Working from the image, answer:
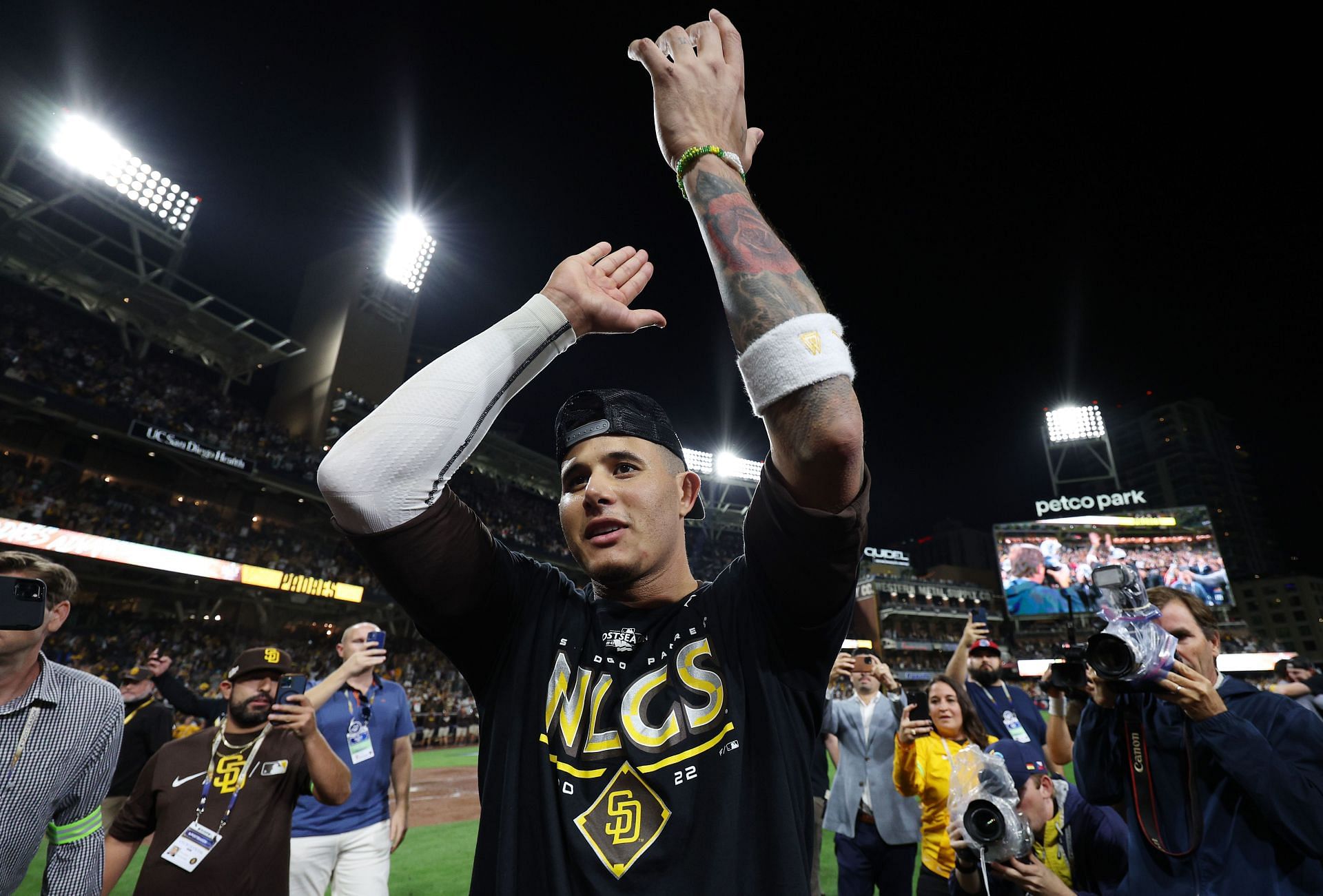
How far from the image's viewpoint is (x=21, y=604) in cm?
291

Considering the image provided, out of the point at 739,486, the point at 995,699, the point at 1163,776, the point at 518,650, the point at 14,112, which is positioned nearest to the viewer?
the point at 518,650

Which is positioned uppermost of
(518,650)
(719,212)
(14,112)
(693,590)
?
(14,112)

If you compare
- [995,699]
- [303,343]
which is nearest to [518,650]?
[995,699]

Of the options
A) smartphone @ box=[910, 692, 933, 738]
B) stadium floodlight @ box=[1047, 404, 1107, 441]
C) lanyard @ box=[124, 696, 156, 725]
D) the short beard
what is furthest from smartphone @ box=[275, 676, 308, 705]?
stadium floodlight @ box=[1047, 404, 1107, 441]

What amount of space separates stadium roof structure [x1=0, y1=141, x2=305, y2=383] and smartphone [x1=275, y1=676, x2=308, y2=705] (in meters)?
29.0

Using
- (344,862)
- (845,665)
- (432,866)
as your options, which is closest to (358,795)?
(344,862)

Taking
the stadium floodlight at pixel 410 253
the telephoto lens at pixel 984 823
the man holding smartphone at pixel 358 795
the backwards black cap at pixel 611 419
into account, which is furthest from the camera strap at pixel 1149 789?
the stadium floodlight at pixel 410 253

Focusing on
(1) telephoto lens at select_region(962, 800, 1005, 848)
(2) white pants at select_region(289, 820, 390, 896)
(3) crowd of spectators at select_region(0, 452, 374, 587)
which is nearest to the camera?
(1) telephoto lens at select_region(962, 800, 1005, 848)

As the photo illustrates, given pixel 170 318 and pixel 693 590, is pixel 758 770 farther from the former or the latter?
pixel 170 318

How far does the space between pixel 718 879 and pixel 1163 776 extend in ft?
9.71

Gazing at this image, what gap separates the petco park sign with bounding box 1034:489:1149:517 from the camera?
41.9 meters

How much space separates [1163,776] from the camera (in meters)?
3.10

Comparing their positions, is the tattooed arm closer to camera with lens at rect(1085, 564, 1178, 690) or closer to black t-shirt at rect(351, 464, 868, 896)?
black t-shirt at rect(351, 464, 868, 896)

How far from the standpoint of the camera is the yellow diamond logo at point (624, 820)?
4.52 feet
